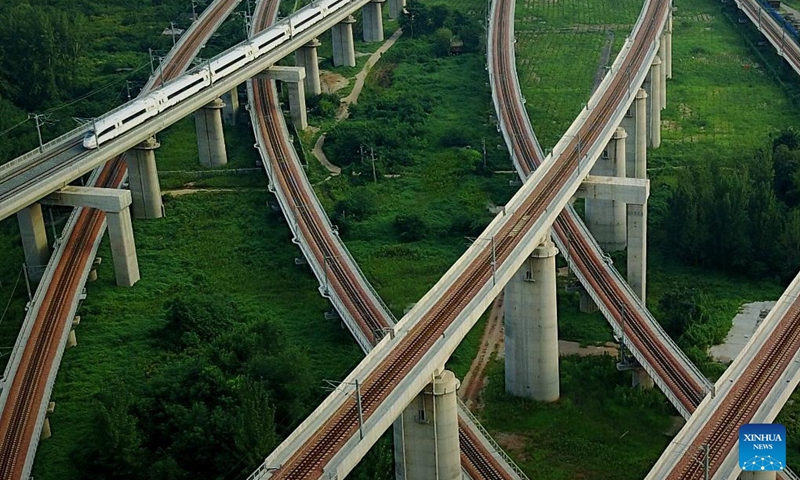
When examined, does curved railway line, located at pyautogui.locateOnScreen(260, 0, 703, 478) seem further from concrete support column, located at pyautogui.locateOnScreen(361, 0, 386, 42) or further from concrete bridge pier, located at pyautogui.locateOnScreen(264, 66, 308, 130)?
concrete support column, located at pyautogui.locateOnScreen(361, 0, 386, 42)

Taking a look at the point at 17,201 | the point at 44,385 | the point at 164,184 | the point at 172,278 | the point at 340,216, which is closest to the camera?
the point at 44,385

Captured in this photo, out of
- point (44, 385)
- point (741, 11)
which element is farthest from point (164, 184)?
point (741, 11)

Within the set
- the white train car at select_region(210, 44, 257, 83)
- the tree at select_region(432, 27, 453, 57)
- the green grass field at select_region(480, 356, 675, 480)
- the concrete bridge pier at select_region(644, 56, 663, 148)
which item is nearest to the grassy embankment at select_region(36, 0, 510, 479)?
the green grass field at select_region(480, 356, 675, 480)

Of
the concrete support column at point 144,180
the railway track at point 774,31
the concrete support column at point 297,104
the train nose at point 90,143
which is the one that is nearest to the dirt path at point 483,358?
the concrete support column at point 144,180

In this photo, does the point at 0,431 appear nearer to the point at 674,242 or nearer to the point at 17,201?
the point at 17,201

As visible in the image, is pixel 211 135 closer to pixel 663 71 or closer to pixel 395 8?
pixel 663 71

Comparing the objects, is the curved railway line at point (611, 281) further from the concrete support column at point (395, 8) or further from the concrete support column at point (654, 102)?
the concrete support column at point (395, 8)

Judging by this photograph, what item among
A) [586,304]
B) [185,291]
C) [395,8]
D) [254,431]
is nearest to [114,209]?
[185,291]
